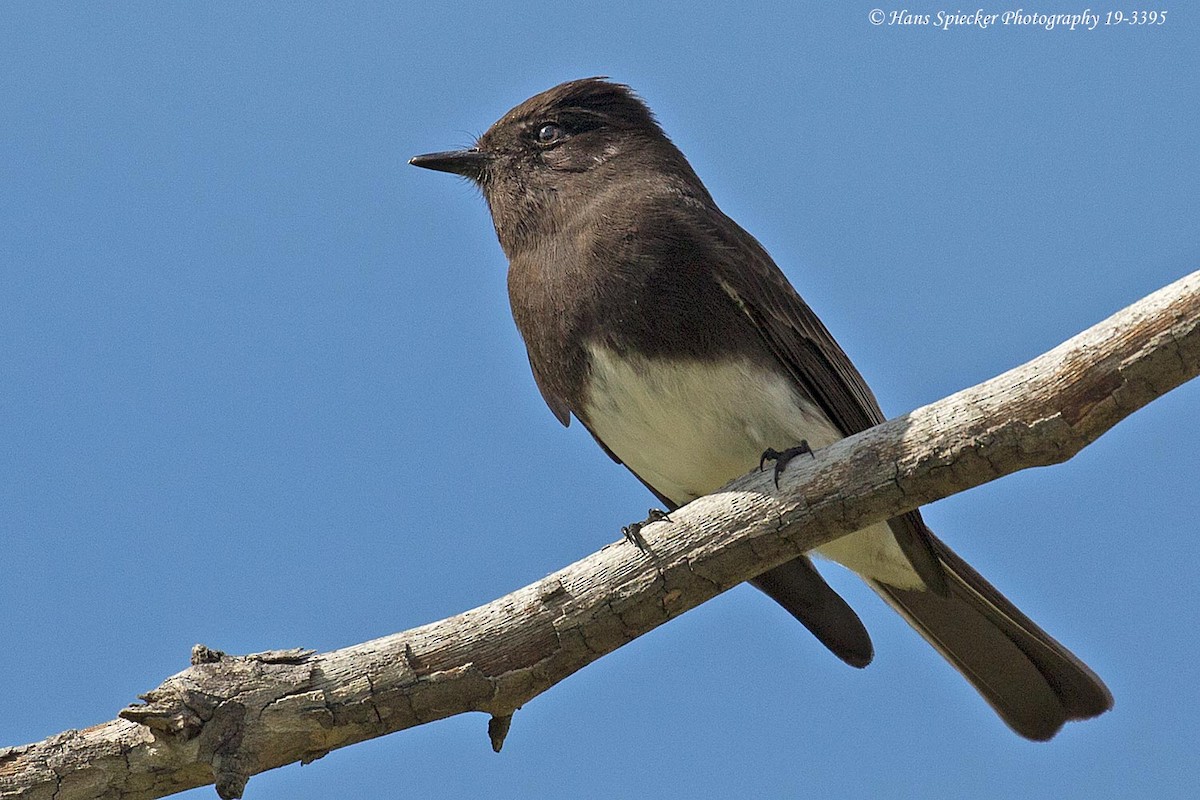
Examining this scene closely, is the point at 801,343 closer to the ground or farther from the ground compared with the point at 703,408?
farther from the ground

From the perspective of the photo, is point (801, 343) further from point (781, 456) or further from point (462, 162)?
point (462, 162)

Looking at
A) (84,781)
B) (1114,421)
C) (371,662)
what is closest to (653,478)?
(371,662)

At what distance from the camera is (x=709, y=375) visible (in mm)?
5332

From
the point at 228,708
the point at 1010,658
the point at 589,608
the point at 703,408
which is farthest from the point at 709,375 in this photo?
the point at 228,708

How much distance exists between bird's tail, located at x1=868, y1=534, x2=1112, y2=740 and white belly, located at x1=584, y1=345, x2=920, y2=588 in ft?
2.74

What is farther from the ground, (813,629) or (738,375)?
(738,375)

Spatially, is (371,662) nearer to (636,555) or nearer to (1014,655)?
(636,555)

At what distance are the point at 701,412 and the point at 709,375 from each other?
0.15 meters

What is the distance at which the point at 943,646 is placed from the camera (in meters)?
5.96

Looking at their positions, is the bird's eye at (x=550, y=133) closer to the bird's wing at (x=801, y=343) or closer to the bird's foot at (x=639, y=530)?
the bird's wing at (x=801, y=343)

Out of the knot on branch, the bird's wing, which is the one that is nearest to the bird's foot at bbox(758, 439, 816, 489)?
the bird's wing

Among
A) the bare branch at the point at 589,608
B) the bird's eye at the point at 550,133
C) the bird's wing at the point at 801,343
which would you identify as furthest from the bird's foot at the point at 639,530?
→ the bird's eye at the point at 550,133

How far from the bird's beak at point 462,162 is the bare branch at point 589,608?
8.53 ft

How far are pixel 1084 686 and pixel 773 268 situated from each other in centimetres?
223
